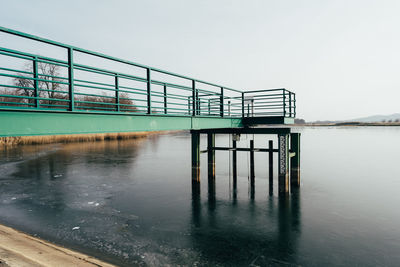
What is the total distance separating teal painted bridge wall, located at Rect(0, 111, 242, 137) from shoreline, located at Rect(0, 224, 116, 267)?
3.88m

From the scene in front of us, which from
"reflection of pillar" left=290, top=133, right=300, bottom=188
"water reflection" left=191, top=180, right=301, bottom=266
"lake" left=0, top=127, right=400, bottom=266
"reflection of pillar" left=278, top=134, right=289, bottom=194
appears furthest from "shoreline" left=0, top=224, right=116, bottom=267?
"reflection of pillar" left=290, top=133, right=300, bottom=188

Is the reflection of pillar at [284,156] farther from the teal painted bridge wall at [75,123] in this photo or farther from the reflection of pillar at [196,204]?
the teal painted bridge wall at [75,123]

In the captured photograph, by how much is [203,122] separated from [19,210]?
10.0 meters

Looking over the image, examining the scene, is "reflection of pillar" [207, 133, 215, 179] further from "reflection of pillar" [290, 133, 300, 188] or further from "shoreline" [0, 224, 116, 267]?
"shoreline" [0, 224, 116, 267]

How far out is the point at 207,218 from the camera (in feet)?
40.2

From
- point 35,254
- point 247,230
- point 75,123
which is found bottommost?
point 247,230

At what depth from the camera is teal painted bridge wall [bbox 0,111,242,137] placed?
579 cm

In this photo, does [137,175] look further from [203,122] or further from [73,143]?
[73,143]

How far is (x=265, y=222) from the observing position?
38.7ft

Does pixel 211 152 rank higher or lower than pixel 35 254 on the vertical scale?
higher

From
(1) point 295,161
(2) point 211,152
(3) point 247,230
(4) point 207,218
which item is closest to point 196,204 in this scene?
(4) point 207,218

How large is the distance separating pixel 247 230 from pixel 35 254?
758 centimetres

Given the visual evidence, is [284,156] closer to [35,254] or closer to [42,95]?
[35,254]

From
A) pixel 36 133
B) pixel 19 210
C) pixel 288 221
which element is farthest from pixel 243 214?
pixel 19 210
